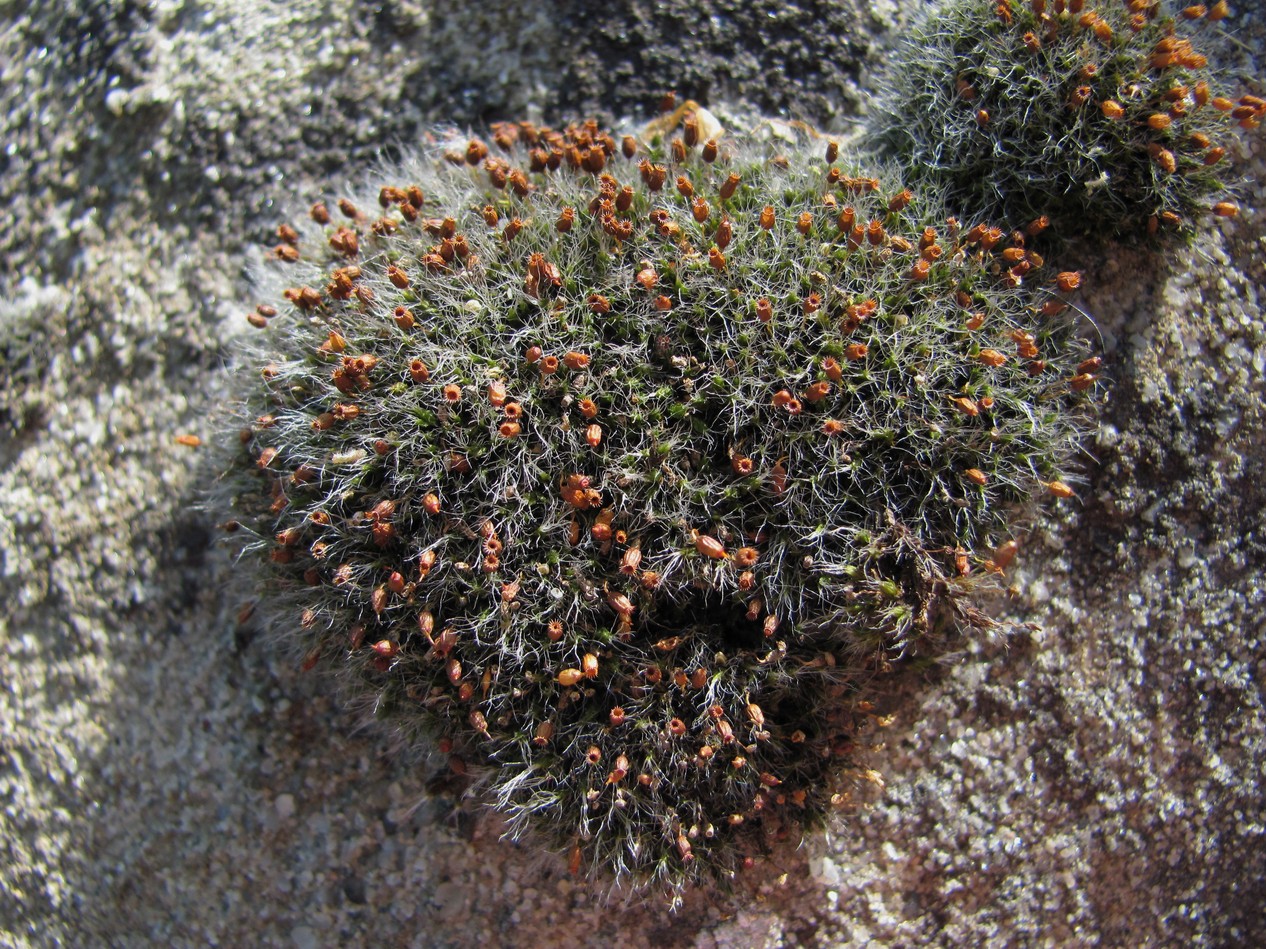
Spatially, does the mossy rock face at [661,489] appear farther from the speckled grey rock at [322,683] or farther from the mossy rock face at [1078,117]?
the speckled grey rock at [322,683]

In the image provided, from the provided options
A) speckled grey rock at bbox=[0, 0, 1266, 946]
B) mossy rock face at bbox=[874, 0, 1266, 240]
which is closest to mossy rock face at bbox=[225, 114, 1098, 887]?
mossy rock face at bbox=[874, 0, 1266, 240]

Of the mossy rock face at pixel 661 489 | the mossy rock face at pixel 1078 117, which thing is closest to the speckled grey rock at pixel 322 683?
the mossy rock face at pixel 1078 117

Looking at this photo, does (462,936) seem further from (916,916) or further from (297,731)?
(916,916)

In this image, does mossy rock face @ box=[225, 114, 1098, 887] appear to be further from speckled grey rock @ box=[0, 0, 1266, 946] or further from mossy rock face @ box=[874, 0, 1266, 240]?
speckled grey rock @ box=[0, 0, 1266, 946]

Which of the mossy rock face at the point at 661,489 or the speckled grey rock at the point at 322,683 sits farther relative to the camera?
the speckled grey rock at the point at 322,683

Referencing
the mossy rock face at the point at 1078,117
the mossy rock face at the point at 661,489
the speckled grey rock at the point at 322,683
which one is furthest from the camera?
the speckled grey rock at the point at 322,683
